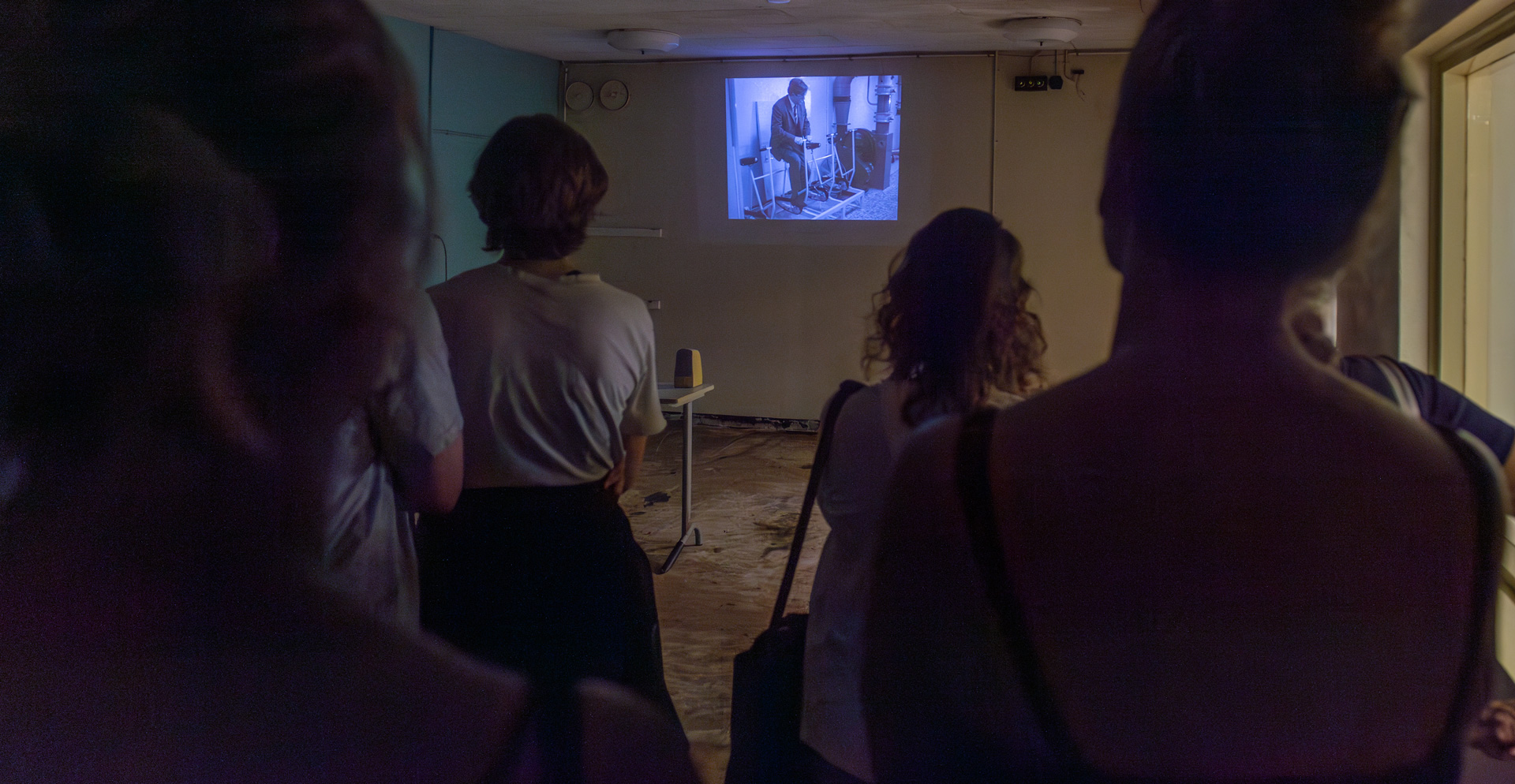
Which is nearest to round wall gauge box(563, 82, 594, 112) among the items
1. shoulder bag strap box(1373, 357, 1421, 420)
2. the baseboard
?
the baseboard

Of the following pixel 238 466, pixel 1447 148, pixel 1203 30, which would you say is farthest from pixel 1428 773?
pixel 1447 148

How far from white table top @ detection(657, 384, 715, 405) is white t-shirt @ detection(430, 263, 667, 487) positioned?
60.8 inches

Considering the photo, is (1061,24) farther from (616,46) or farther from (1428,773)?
(1428,773)

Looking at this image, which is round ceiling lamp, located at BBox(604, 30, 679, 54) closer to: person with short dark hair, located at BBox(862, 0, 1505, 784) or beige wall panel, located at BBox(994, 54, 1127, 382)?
beige wall panel, located at BBox(994, 54, 1127, 382)

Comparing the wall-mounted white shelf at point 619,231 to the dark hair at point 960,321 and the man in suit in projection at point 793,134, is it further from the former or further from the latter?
the dark hair at point 960,321

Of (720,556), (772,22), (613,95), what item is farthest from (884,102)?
(720,556)

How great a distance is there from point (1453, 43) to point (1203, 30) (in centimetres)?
183

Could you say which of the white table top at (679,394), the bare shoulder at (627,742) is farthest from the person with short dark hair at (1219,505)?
the white table top at (679,394)

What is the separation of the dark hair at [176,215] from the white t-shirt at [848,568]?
847 millimetres

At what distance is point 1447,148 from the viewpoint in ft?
5.75

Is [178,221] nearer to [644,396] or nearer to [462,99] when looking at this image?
[644,396]

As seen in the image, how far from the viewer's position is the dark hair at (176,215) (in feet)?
1.00

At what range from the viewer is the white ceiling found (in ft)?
14.3

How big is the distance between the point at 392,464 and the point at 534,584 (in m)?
0.51
